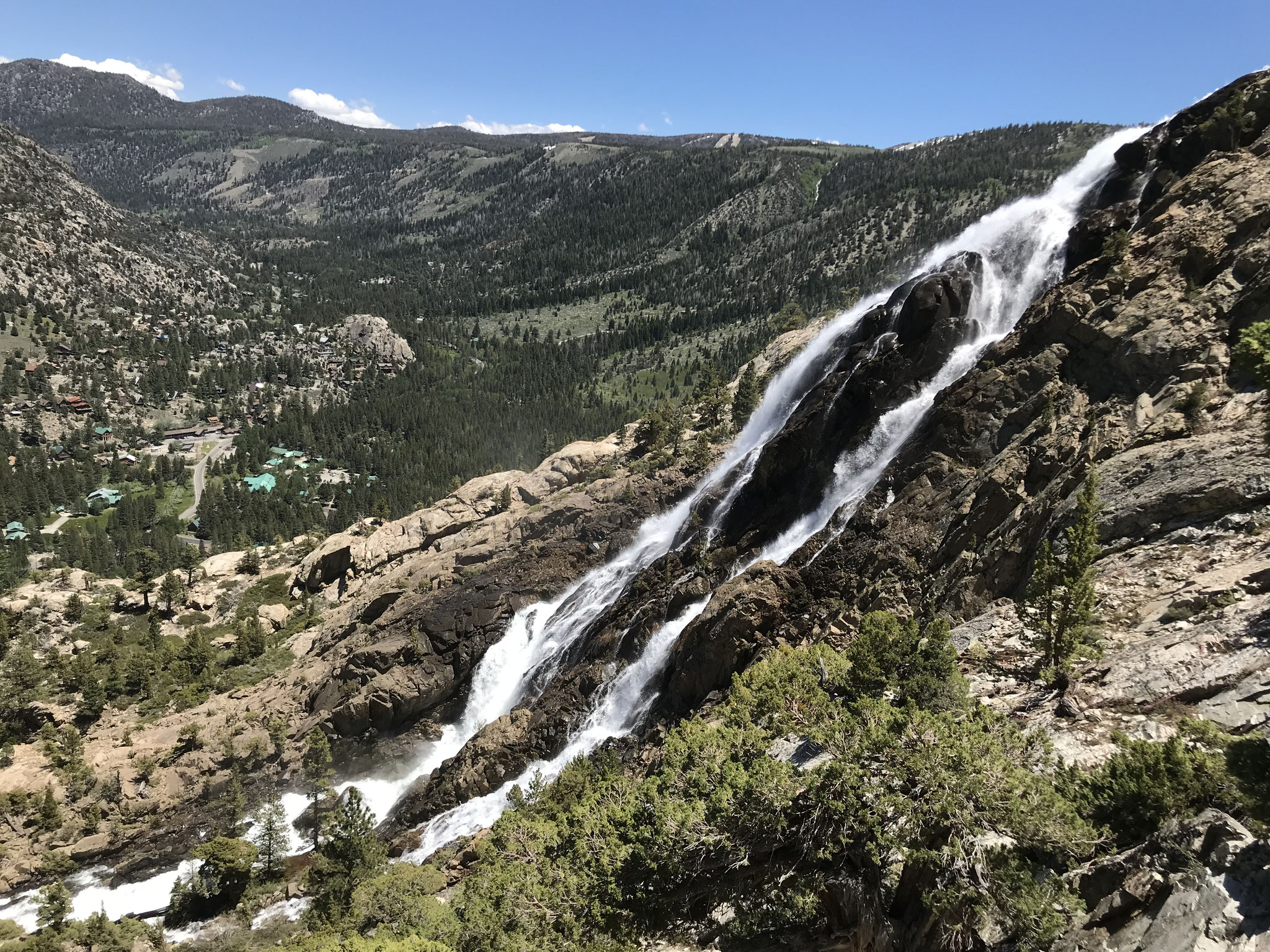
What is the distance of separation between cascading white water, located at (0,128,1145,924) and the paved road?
11302 centimetres

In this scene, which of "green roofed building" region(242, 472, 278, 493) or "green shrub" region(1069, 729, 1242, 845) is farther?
"green roofed building" region(242, 472, 278, 493)

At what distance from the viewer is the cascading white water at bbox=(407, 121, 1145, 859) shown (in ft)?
135

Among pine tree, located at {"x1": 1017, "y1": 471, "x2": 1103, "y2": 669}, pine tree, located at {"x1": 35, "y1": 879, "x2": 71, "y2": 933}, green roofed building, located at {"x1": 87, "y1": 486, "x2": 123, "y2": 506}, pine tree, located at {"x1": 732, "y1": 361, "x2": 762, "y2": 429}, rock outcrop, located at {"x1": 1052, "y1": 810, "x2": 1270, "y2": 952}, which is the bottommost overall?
pine tree, located at {"x1": 35, "y1": 879, "x2": 71, "y2": 933}

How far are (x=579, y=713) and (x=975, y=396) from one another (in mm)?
32412

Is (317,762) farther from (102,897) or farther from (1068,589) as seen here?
(1068,589)

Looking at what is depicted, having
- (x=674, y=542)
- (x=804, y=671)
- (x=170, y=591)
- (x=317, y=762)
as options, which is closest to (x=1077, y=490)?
(x=804, y=671)

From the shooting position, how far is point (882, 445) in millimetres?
42625

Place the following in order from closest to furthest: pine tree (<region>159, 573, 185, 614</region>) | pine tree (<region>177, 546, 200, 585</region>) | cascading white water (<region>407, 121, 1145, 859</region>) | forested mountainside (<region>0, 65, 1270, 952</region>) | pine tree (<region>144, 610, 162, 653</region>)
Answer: forested mountainside (<region>0, 65, 1270, 952</region>) → cascading white water (<region>407, 121, 1145, 859</region>) → pine tree (<region>144, 610, 162, 653</region>) → pine tree (<region>159, 573, 185, 614</region>) → pine tree (<region>177, 546, 200, 585</region>)

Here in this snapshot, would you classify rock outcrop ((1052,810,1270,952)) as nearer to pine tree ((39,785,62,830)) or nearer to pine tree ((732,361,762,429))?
pine tree ((732,361,762,429))

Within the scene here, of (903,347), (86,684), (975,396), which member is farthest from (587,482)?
(86,684)

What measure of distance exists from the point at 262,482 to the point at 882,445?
151321mm

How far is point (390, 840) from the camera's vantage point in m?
42.6

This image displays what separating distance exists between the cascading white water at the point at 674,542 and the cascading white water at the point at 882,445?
89 mm

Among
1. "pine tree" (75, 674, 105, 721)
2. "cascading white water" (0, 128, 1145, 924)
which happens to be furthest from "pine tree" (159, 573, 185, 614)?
"cascading white water" (0, 128, 1145, 924)
